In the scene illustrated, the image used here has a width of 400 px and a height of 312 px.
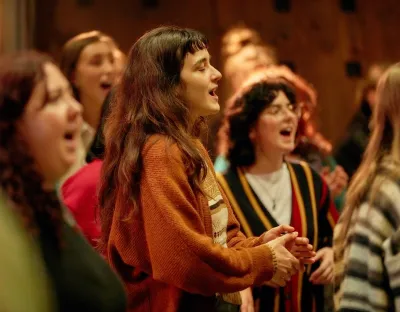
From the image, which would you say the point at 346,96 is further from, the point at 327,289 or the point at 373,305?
the point at 373,305

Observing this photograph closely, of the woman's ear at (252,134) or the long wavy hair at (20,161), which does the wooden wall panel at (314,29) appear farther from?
the long wavy hair at (20,161)

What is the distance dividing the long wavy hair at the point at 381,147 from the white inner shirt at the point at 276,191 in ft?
0.83

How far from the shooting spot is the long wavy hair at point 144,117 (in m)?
1.83

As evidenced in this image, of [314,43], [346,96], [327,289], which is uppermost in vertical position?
[314,43]

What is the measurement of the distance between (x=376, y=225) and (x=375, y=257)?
94 mm

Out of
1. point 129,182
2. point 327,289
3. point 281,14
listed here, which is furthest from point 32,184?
point 281,14

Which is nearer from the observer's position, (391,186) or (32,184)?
(32,184)

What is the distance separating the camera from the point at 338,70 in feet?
16.9

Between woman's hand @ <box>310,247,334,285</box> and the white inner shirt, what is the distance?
6.3 inches

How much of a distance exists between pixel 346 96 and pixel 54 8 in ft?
6.76

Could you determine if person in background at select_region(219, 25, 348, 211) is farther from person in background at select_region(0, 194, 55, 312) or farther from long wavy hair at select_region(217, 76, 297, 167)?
person in background at select_region(0, 194, 55, 312)

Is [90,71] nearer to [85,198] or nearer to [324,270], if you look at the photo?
[85,198]

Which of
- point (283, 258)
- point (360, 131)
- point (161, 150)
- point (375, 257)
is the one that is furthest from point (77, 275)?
point (360, 131)

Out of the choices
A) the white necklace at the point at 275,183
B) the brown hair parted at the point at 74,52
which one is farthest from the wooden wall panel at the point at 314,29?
the white necklace at the point at 275,183
